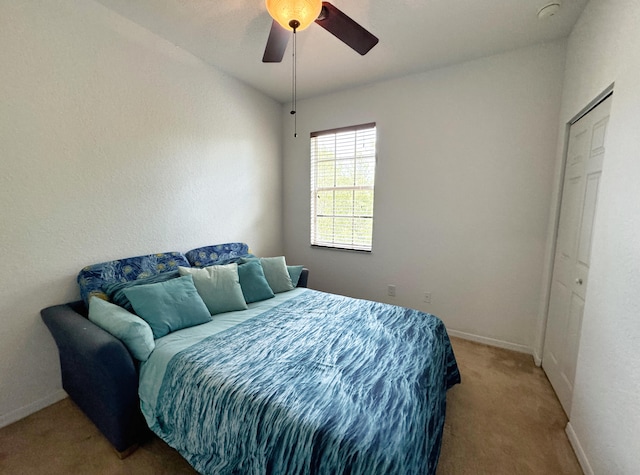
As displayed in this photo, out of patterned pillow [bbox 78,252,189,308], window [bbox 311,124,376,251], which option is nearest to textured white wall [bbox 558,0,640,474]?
window [bbox 311,124,376,251]

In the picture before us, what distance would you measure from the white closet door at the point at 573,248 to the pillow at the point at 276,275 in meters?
2.15

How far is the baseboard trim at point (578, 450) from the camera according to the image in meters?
1.35

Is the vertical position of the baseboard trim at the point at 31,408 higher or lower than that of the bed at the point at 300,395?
lower

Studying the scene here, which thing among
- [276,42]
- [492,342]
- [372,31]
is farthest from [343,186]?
[492,342]

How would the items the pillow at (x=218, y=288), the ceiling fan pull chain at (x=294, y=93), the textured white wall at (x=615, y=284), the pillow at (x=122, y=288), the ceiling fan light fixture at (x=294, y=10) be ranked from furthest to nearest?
the ceiling fan pull chain at (x=294, y=93)
the pillow at (x=218, y=288)
the pillow at (x=122, y=288)
the ceiling fan light fixture at (x=294, y=10)
the textured white wall at (x=615, y=284)

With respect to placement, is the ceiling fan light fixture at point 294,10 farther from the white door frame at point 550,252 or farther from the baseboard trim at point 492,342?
the baseboard trim at point 492,342

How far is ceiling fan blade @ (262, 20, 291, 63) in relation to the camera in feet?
5.22

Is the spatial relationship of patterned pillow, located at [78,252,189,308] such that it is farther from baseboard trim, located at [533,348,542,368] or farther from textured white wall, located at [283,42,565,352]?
baseboard trim, located at [533,348,542,368]

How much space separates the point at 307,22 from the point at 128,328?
75.4 inches

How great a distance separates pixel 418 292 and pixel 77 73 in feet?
11.2

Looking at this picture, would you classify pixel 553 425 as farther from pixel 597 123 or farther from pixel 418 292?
pixel 597 123

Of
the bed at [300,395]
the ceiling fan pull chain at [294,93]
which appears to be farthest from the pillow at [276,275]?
the ceiling fan pull chain at [294,93]

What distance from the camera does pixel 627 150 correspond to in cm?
123

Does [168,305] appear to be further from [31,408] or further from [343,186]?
[343,186]
